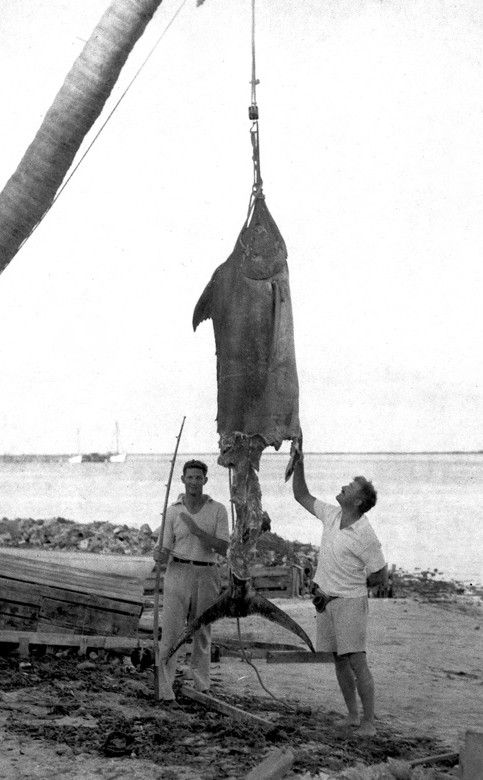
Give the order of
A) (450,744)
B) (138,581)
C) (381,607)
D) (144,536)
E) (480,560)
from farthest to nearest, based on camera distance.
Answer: (480,560)
(144,536)
(381,607)
(138,581)
(450,744)

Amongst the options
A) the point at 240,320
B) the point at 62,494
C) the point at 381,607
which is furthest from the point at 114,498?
the point at 240,320

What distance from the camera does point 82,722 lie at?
6.30 metres

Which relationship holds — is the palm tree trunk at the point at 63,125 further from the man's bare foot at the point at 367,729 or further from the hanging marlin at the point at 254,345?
the man's bare foot at the point at 367,729

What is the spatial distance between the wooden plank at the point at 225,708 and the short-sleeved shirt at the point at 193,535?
0.94 metres

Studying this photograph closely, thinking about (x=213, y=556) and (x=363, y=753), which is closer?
(x=363, y=753)

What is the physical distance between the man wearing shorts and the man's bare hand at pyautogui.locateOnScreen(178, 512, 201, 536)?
2.93 feet

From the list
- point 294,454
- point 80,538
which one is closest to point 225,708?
point 294,454

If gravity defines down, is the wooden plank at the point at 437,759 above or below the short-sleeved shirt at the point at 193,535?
below

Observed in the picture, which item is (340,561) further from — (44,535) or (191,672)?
(44,535)

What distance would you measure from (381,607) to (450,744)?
8.67m

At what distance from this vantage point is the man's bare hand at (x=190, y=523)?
7125 millimetres

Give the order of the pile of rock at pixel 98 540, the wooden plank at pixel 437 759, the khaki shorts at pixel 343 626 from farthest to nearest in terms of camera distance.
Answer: the pile of rock at pixel 98 540 → the khaki shorts at pixel 343 626 → the wooden plank at pixel 437 759

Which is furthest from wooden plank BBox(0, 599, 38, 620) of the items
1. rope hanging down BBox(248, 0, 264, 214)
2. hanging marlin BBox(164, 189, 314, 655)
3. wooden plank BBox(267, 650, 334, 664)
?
rope hanging down BBox(248, 0, 264, 214)

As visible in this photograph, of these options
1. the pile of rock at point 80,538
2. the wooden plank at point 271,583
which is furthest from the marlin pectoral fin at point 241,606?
the pile of rock at point 80,538
